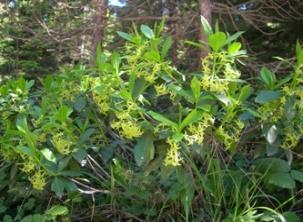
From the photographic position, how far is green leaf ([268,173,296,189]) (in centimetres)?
204

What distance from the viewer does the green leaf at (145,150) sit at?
1.94 meters

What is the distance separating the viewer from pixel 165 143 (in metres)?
1.97

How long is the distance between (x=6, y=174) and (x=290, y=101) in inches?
62.4

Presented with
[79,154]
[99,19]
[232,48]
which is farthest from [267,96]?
[99,19]

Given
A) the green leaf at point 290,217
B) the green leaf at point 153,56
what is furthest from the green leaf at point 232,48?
the green leaf at point 290,217

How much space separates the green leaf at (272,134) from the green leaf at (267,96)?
0.45 feet

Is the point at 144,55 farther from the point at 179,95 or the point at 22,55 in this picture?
the point at 22,55

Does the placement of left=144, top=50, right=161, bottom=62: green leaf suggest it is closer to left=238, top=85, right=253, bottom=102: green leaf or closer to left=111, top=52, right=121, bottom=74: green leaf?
left=111, top=52, right=121, bottom=74: green leaf

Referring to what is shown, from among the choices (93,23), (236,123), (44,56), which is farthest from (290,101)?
(44,56)

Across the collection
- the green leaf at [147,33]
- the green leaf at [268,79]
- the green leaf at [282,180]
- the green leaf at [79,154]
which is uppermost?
the green leaf at [147,33]

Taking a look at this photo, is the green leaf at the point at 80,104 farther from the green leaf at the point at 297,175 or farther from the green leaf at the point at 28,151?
the green leaf at the point at 297,175

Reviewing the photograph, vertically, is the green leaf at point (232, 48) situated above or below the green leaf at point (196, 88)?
above

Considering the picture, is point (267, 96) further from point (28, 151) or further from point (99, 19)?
point (99, 19)

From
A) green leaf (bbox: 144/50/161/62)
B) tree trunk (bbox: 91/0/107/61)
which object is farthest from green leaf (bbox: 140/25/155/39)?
tree trunk (bbox: 91/0/107/61)
